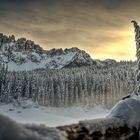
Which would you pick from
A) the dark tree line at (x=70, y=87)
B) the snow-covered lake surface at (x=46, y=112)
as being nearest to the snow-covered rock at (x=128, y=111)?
the snow-covered lake surface at (x=46, y=112)

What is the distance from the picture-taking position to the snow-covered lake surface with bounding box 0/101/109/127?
126 metres

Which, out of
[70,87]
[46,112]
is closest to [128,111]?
[46,112]

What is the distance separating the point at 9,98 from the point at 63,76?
31690mm

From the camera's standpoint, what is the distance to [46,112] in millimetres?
136125

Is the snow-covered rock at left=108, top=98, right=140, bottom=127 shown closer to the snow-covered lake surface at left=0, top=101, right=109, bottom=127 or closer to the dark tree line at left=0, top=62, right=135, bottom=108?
the snow-covered lake surface at left=0, top=101, right=109, bottom=127

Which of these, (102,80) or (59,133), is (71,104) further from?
(59,133)

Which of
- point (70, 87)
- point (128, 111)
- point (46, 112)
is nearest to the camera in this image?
point (128, 111)

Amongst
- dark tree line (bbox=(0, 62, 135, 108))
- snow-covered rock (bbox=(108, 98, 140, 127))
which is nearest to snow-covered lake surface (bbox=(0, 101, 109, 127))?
dark tree line (bbox=(0, 62, 135, 108))

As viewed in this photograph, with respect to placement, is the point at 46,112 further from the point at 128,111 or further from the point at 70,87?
the point at 128,111

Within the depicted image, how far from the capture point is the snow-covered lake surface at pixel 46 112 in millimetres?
126312

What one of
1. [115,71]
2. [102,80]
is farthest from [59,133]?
[115,71]

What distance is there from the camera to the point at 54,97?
149 m

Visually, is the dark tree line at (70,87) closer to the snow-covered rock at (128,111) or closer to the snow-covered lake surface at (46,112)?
the snow-covered lake surface at (46,112)

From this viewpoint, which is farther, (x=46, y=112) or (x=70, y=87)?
(x=70, y=87)
